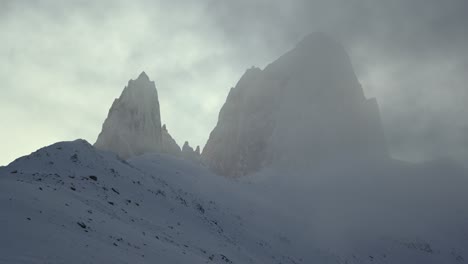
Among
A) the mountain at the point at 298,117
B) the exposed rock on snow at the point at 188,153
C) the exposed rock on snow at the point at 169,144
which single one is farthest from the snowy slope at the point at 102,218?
the exposed rock on snow at the point at 169,144

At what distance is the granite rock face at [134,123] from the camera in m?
103

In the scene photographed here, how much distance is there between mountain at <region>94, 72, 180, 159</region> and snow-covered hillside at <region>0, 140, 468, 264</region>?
33.0 meters

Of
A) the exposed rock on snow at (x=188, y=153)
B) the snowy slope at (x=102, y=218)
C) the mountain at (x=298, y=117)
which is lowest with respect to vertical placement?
the snowy slope at (x=102, y=218)

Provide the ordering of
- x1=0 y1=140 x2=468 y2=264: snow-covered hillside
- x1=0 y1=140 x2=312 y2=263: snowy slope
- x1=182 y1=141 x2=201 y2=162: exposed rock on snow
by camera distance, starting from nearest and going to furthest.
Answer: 1. x1=0 y1=140 x2=312 y2=263: snowy slope
2. x1=0 y1=140 x2=468 y2=264: snow-covered hillside
3. x1=182 y1=141 x2=201 y2=162: exposed rock on snow

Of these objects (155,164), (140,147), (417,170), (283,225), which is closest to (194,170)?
(155,164)

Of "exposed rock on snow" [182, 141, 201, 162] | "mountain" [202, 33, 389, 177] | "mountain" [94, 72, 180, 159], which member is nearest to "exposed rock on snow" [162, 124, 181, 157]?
"mountain" [94, 72, 180, 159]

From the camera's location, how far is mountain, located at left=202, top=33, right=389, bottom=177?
356ft

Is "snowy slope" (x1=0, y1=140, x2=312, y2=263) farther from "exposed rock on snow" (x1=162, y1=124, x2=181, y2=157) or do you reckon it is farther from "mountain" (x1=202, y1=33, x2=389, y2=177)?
"exposed rock on snow" (x1=162, y1=124, x2=181, y2=157)

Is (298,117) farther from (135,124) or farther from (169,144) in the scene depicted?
(135,124)

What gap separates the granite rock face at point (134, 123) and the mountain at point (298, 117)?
25.2m

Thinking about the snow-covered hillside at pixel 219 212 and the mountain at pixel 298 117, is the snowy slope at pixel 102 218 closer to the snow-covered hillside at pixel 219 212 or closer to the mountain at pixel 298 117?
the snow-covered hillside at pixel 219 212

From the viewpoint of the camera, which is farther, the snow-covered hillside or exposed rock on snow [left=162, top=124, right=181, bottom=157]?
exposed rock on snow [left=162, top=124, right=181, bottom=157]

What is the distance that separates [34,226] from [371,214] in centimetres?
6420

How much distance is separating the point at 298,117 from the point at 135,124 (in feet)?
151
